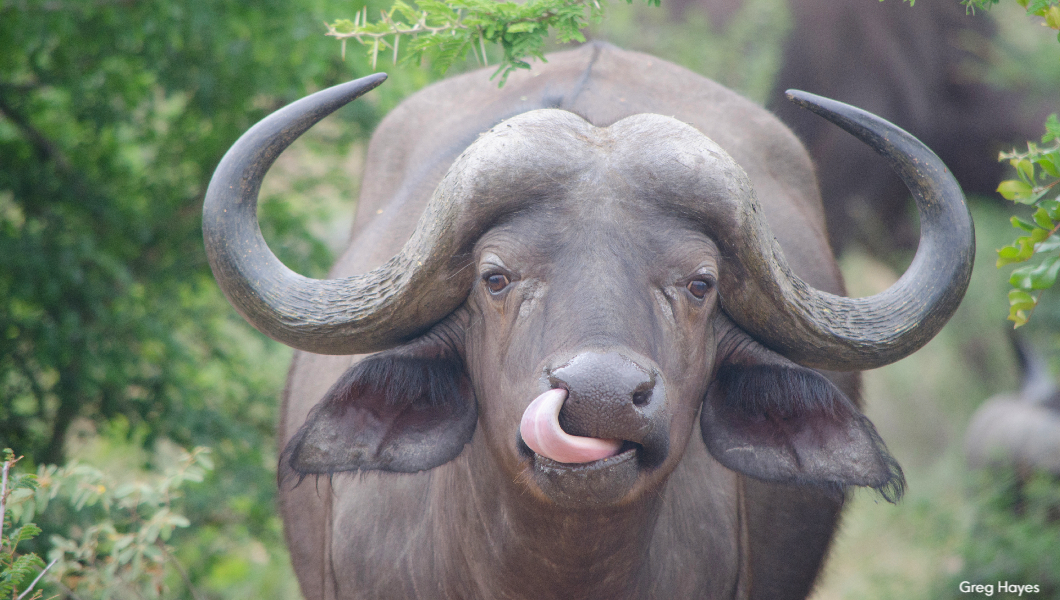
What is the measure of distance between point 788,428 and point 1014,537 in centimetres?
338

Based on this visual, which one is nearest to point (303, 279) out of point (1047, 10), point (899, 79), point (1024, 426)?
point (1047, 10)

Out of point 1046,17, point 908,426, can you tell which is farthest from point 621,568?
point 908,426

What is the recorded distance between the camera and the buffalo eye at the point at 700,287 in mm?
2660

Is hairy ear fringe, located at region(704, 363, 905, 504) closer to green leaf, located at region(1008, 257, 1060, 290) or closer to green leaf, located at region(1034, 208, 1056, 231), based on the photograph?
green leaf, located at region(1008, 257, 1060, 290)

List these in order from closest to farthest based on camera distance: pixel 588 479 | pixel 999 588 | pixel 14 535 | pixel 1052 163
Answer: pixel 588 479 < pixel 1052 163 < pixel 14 535 < pixel 999 588

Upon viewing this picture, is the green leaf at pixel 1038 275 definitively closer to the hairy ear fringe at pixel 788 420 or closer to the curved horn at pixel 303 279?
the hairy ear fringe at pixel 788 420

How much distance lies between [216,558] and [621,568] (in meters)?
3.09

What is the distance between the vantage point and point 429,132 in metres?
4.47

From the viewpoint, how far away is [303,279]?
9.17ft

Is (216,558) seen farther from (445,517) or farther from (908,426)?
(908,426)

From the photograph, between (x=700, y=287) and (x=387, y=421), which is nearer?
(x=700, y=287)

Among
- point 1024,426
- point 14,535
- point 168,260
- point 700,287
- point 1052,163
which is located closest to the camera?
point 1052,163

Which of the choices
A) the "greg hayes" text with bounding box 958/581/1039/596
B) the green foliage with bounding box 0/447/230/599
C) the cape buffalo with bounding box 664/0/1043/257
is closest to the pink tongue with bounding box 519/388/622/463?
the green foliage with bounding box 0/447/230/599

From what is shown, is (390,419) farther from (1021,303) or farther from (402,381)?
(1021,303)
